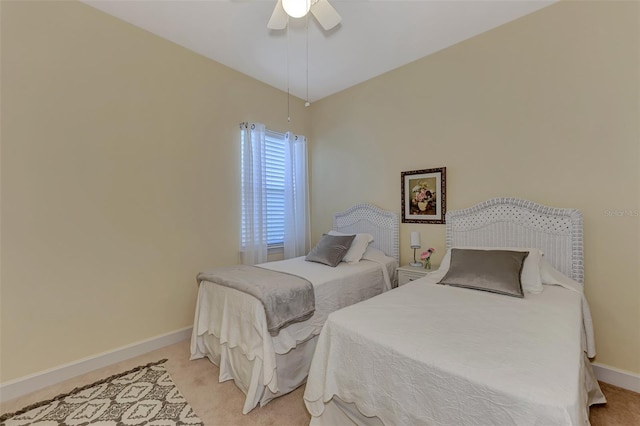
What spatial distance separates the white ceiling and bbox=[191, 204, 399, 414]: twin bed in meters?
2.31

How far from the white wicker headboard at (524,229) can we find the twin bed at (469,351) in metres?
0.01

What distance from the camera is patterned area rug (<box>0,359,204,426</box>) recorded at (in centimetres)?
179

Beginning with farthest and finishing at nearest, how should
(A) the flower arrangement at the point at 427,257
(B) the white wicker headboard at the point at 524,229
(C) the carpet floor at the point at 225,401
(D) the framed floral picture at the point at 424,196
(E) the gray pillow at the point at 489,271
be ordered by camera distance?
(D) the framed floral picture at the point at 424,196 < (A) the flower arrangement at the point at 427,257 < (B) the white wicker headboard at the point at 524,229 < (E) the gray pillow at the point at 489,271 < (C) the carpet floor at the point at 225,401

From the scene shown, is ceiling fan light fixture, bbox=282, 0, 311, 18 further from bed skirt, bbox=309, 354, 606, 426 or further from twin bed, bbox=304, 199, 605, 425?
bed skirt, bbox=309, 354, 606, 426

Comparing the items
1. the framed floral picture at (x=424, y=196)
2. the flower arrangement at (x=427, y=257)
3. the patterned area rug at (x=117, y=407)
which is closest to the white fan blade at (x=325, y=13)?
the framed floral picture at (x=424, y=196)

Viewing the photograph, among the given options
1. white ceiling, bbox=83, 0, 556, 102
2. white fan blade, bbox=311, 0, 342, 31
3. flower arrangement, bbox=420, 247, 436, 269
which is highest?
white ceiling, bbox=83, 0, 556, 102

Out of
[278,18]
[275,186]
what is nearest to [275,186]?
[275,186]

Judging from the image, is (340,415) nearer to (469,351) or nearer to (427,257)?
(469,351)

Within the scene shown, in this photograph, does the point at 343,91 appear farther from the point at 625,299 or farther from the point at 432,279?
the point at 625,299

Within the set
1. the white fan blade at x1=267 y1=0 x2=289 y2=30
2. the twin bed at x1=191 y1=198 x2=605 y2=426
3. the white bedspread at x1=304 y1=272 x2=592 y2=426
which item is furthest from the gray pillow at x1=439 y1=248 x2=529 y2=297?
the white fan blade at x1=267 y1=0 x2=289 y2=30

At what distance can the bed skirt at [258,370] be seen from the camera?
→ 6.13ft

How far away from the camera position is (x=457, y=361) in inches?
45.5

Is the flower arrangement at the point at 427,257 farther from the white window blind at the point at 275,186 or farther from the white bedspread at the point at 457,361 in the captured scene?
the white window blind at the point at 275,186

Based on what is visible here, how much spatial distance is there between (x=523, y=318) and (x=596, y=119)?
182 cm
